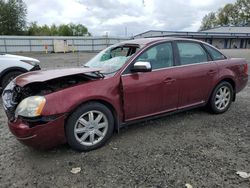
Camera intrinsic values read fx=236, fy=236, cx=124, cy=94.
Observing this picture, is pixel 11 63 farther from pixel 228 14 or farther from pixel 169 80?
pixel 228 14

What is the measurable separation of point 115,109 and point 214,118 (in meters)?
2.25

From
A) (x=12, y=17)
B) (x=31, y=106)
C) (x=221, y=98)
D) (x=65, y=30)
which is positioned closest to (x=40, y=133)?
(x=31, y=106)

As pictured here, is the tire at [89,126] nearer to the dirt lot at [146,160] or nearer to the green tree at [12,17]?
the dirt lot at [146,160]

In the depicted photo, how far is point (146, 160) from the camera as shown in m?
3.17

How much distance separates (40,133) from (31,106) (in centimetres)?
36

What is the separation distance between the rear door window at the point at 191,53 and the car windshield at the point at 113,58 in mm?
888

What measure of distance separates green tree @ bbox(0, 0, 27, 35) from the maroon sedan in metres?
57.2

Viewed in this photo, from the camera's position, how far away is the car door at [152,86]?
3.66 meters

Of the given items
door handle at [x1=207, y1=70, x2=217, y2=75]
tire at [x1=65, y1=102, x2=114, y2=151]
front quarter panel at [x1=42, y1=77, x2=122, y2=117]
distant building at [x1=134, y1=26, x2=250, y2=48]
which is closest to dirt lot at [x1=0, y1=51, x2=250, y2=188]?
tire at [x1=65, y1=102, x2=114, y2=151]

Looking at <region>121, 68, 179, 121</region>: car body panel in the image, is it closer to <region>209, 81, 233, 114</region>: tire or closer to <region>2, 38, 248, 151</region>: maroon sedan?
<region>2, 38, 248, 151</region>: maroon sedan

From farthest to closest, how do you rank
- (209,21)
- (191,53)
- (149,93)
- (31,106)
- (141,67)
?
(209,21), (191,53), (149,93), (141,67), (31,106)

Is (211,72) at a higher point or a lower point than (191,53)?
lower

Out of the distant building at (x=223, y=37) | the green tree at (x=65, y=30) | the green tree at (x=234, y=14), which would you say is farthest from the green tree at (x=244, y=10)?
the green tree at (x=65, y=30)

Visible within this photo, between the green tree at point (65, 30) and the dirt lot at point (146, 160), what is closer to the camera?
the dirt lot at point (146, 160)
